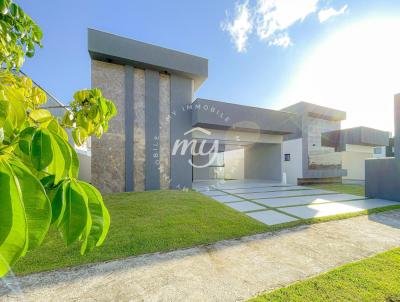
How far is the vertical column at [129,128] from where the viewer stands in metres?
8.84

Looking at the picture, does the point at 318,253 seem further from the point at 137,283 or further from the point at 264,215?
the point at 137,283

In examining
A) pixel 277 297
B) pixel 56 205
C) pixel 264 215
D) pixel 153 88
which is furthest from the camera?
pixel 153 88

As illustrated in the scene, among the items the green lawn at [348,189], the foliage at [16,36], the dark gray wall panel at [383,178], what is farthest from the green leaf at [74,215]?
the green lawn at [348,189]

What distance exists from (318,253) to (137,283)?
304 centimetres

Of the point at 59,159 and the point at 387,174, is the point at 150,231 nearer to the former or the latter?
the point at 59,159

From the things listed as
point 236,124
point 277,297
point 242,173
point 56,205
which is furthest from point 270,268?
point 242,173

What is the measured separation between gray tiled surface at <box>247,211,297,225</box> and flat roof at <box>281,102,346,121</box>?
10601mm

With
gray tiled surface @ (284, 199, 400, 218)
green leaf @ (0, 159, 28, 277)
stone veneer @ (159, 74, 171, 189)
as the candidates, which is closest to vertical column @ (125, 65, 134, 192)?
stone veneer @ (159, 74, 171, 189)

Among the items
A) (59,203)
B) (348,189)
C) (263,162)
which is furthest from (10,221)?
(263,162)

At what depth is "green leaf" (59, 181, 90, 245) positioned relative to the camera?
62 cm

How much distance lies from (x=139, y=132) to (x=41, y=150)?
898 cm

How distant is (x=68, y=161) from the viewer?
25.9 inches

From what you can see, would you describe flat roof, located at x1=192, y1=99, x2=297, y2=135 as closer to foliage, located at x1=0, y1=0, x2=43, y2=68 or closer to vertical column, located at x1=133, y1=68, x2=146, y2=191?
vertical column, located at x1=133, y1=68, x2=146, y2=191

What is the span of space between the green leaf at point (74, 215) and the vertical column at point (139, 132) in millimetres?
8855
